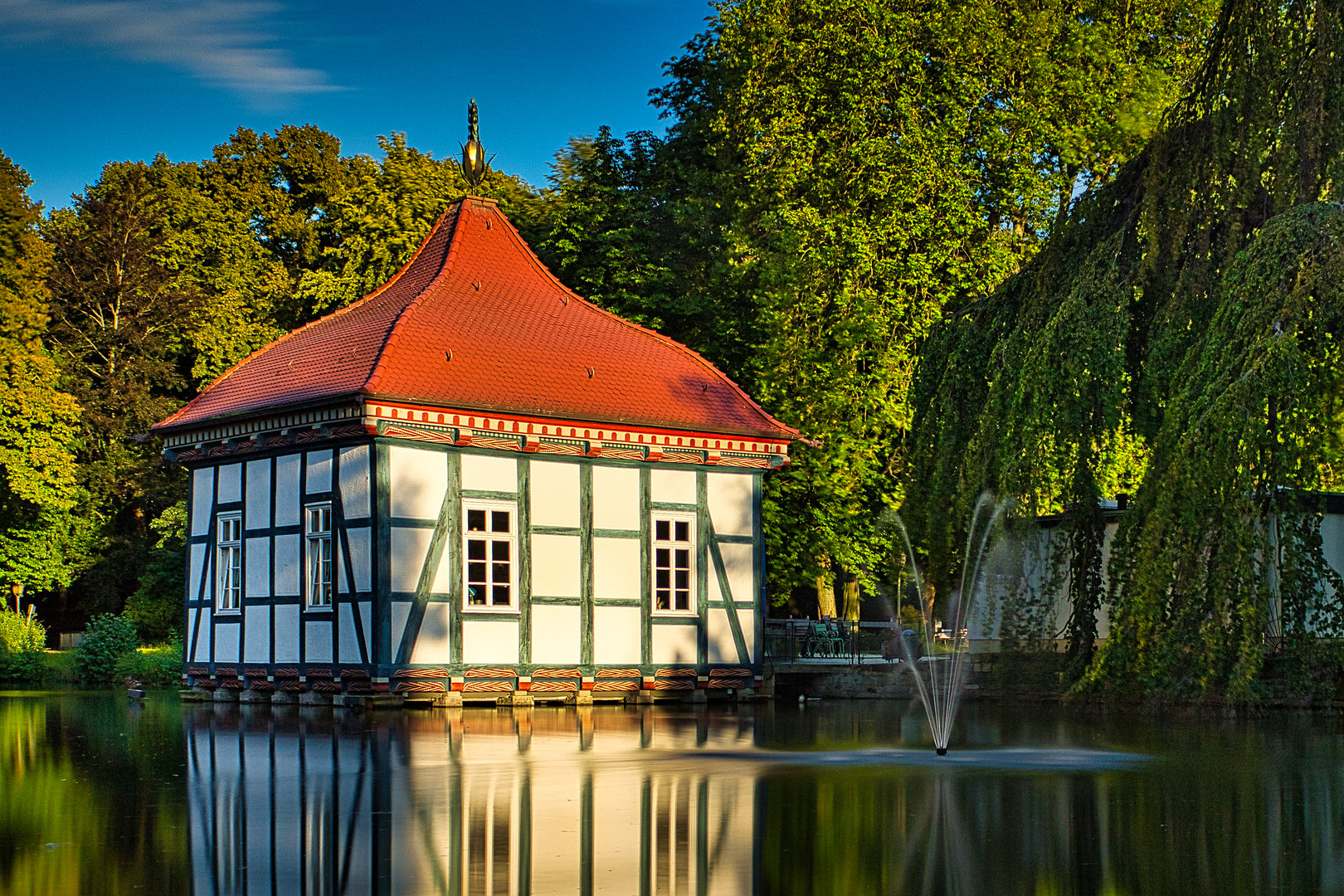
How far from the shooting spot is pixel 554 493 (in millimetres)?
24172

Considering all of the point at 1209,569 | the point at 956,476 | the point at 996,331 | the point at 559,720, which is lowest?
the point at 559,720

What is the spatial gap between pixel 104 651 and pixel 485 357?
579 inches

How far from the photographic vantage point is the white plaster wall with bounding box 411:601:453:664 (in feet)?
74.0

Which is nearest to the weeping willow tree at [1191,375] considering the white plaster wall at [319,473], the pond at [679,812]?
the pond at [679,812]

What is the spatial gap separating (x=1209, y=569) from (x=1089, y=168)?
67.6 feet

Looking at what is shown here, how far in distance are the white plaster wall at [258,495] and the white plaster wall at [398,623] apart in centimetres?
308

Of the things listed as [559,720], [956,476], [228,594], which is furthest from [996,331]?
[228,594]

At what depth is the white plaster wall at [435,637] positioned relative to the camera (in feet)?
74.0

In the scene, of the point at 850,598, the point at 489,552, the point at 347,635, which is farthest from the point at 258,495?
the point at 850,598

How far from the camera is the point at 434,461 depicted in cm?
2292

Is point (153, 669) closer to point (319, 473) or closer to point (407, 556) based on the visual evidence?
point (319, 473)

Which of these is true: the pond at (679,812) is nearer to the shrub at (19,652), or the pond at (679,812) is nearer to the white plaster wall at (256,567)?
the white plaster wall at (256,567)

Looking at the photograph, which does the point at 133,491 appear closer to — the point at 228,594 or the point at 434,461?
the point at 228,594

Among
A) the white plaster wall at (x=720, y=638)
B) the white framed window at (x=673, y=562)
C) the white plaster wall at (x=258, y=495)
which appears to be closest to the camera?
the white plaster wall at (x=258, y=495)
